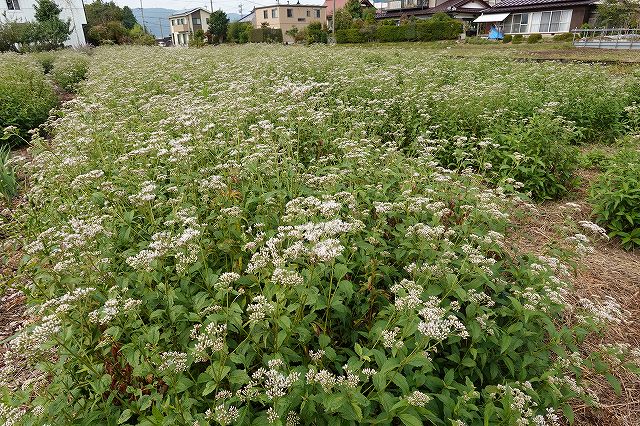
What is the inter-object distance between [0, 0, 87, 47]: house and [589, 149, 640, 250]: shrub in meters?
55.4

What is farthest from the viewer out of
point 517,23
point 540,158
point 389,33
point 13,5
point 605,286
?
point 13,5

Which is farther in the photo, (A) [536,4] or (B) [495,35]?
(B) [495,35]

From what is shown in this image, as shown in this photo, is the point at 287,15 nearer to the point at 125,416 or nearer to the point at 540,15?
the point at 540,15

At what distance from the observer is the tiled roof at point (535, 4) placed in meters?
42.1

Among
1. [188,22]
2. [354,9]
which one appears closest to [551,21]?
[354,9]

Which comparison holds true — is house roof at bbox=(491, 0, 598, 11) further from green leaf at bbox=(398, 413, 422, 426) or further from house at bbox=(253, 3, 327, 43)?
green leaf at bbox=(398, 413, 422, 426)

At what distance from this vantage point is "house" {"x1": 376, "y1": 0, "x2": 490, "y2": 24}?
60.6m

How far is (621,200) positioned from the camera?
586cm

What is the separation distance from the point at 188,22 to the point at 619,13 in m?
86.4

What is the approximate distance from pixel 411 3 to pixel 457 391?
76709 mm

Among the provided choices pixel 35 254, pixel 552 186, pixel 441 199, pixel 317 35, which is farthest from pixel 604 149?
pixel 317 35

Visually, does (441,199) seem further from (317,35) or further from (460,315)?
(317,35)

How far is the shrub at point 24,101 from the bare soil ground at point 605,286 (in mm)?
11902

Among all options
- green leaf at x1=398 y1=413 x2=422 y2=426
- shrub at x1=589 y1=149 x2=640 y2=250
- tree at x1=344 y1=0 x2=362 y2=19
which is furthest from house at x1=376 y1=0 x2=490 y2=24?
green leaf at x1=398 y1=413 x2=422 y2=426
